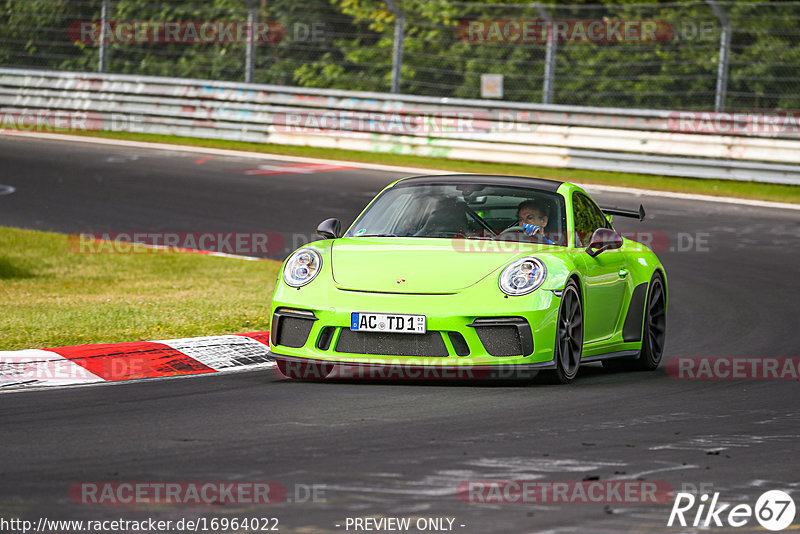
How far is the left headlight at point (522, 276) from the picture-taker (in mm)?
7539

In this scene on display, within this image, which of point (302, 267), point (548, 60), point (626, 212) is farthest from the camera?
point (548, 60)

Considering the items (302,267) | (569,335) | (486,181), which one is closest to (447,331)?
Result: (569,335)

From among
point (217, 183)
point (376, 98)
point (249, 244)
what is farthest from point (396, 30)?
point (249, 244)

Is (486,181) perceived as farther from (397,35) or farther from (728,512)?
(397,35)

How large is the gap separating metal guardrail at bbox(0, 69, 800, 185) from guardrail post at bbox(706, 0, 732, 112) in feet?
0.93

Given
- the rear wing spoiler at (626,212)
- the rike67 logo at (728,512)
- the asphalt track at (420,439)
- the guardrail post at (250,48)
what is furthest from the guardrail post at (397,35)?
the rike67 logo at (728,512)

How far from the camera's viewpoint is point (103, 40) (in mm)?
25266

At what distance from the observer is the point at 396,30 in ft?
75.2

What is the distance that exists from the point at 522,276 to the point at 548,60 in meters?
14.7

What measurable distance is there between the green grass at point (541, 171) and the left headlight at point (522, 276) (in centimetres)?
1257

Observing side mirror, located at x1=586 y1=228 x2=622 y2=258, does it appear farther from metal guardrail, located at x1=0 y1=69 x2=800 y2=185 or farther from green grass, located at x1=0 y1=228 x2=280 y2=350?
metal guardrail, located at x1=0 y1=69 x2=800 y2=185

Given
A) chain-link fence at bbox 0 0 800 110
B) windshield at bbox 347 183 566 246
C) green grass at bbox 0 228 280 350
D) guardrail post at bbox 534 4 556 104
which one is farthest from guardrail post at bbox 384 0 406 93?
windshield at bbox 347 183 566 246

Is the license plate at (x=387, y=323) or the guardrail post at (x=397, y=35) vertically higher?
the guardrail post at (x=397, y=35)

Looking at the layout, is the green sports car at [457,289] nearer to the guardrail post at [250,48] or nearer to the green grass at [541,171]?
the green grass at [541,171]
